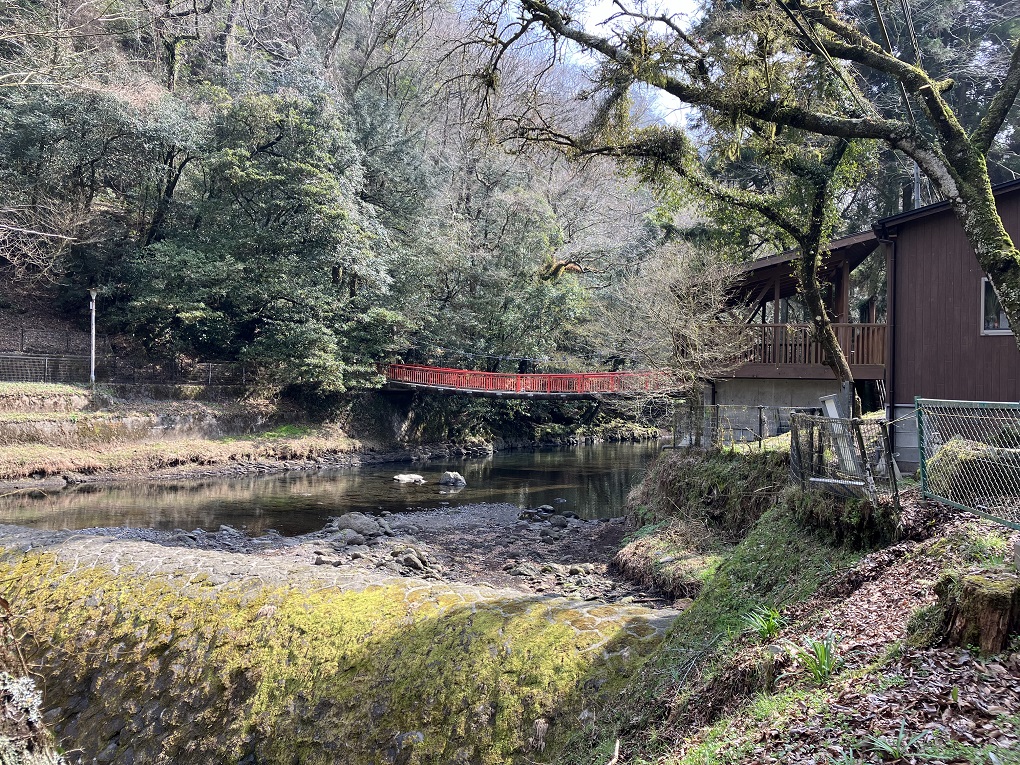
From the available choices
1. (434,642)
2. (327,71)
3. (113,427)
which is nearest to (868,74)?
(327,71)

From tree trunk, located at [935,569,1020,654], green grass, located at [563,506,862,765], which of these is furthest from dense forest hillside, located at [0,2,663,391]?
tree trunk, located at [935,569,1020,654]

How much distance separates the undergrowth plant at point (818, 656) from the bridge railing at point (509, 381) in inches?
622

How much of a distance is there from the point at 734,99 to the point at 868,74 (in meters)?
20.2

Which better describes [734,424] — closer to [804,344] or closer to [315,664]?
→ [804,344]

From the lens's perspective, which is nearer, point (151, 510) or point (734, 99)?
point (734, 99)

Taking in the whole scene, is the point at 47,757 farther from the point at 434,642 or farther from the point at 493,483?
the point at 493,483

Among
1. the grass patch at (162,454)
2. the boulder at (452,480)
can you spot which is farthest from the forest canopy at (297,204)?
the boulder at (452,480)

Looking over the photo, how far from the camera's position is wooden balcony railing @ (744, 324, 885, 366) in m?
12.9

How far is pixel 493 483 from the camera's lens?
2128 centimetres

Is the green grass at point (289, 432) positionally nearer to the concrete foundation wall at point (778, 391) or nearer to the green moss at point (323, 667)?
the concrete foundation wall at point (778, 391)

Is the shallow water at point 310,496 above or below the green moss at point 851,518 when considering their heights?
below

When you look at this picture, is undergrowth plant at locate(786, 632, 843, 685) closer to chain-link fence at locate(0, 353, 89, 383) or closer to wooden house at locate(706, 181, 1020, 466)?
wooden house at locate(706, 181, 1020, 466)

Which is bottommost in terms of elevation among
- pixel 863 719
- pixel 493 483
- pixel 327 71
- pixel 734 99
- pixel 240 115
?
pixel 493 483

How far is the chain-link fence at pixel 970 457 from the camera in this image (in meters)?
4.42
